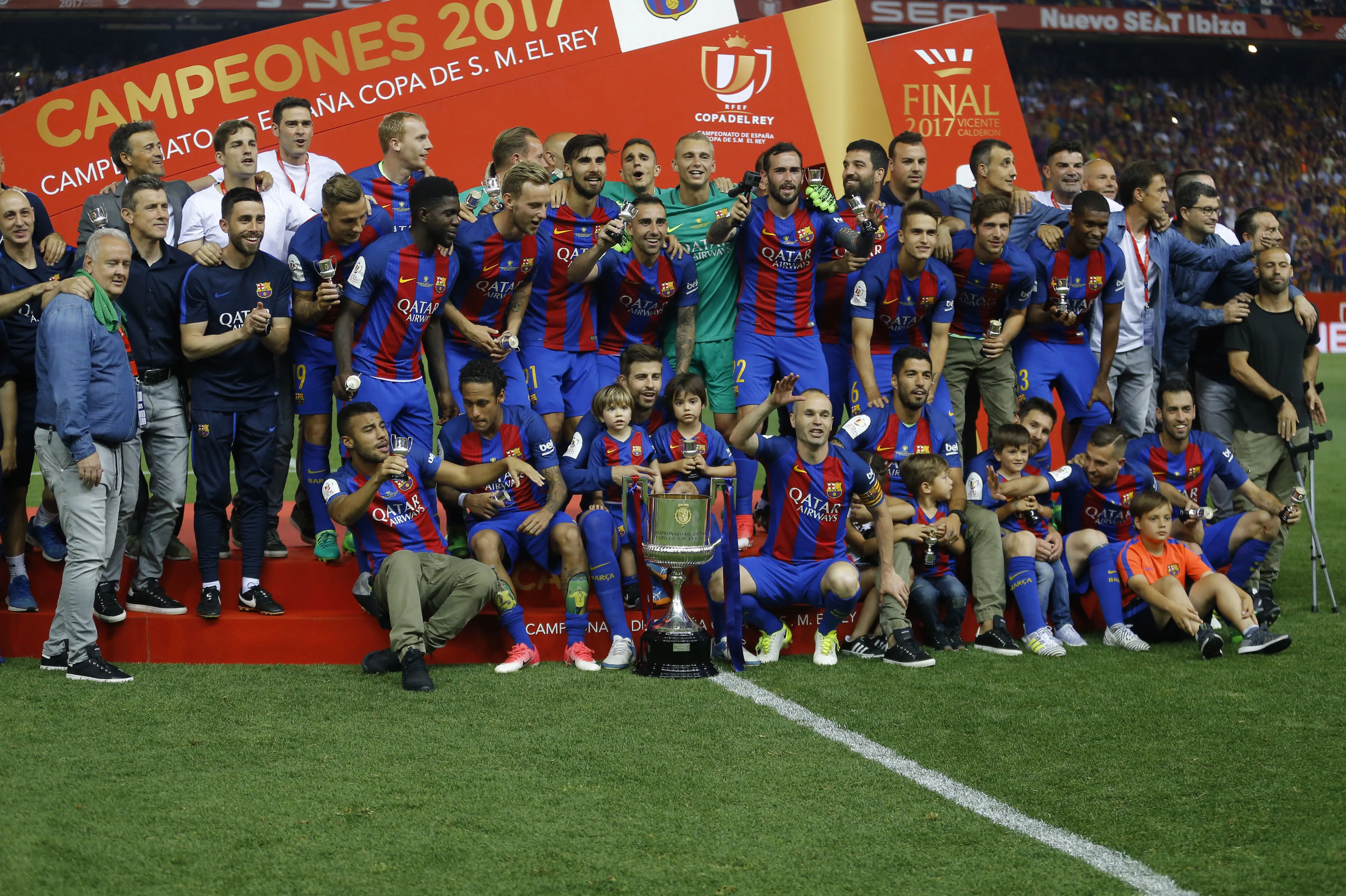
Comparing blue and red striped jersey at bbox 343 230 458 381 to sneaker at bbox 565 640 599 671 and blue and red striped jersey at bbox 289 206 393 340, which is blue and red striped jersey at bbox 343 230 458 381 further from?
sneaker at bbox 565 640 599 671

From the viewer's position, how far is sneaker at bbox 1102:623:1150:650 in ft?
20.4

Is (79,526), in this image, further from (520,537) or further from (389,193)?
(389,193)

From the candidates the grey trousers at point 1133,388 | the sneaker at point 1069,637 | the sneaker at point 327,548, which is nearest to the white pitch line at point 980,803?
the sneaker at point 1069,637

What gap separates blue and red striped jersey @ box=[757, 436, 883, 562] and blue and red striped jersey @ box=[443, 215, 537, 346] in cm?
156

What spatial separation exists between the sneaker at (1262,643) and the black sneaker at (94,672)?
191 inches

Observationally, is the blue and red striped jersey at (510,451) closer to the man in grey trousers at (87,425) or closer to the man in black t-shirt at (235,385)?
the man in black t-shirt at (235,385)

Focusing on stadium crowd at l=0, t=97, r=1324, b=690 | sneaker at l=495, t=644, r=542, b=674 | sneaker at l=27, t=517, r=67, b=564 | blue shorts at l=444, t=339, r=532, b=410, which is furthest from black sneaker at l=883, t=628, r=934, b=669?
sneaker at l=27, t=517, r=67, b=564

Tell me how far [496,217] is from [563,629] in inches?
80.3

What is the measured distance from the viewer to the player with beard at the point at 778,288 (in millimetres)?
7008

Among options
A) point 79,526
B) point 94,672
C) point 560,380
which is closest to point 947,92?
point 560,380

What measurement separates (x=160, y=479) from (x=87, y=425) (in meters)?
0.60

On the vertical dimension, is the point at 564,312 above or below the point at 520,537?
above

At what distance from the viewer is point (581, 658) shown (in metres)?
5.84

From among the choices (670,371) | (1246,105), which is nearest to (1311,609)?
(670,371)
